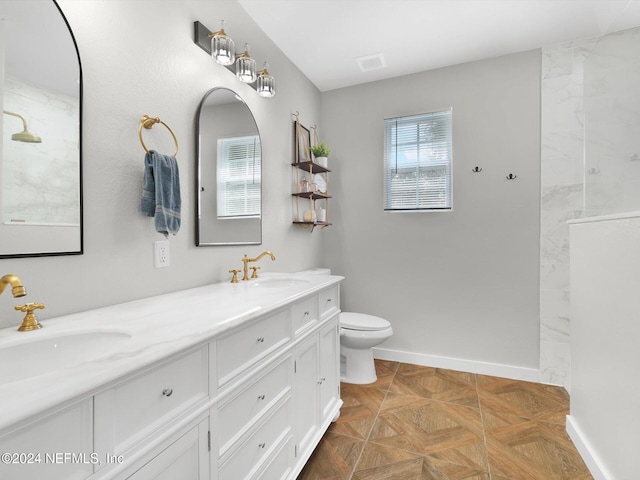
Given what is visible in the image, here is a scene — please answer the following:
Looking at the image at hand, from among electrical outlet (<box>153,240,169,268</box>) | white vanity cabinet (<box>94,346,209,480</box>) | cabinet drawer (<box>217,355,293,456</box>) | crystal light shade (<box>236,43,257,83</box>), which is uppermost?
crystal light shade (<box>236,43,257,83</box>)

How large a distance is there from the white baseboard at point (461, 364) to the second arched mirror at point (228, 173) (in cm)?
168

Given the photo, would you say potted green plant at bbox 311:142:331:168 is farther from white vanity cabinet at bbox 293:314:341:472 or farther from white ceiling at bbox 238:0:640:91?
white vanity cabinet at bbox 293:314:341:472

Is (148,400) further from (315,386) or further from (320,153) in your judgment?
(320,153)

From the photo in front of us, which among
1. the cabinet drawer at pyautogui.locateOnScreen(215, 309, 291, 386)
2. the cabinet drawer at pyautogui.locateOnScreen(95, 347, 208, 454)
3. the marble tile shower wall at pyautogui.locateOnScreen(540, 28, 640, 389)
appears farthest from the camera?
the marble tile shower wall at pyautogui.locateOnScreen(540, 28, 640, 389)

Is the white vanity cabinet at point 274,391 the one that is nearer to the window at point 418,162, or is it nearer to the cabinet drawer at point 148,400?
the cabinet drawer at point 148,400

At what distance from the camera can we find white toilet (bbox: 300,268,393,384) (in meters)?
2.38

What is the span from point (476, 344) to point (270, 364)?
83.2 inches

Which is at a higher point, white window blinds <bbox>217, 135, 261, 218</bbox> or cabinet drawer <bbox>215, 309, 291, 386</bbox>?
white window blinds <bbox>217, 135, 261, 218</bbox>

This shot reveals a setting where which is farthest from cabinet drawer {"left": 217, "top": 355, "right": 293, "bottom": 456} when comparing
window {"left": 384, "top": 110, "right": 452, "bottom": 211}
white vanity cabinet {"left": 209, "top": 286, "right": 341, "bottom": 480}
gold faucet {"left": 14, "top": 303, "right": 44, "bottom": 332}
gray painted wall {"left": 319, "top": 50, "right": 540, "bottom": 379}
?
window {"left": 384, "top": 110, "right": 452, "bottom": 211}

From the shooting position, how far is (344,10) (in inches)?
81.4

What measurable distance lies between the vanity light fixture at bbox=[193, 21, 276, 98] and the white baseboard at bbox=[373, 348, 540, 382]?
2.38m

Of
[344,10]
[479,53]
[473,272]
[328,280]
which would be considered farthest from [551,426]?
[344,10]

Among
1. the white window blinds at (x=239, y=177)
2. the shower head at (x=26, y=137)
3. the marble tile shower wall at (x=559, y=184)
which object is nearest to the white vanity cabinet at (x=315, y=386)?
the white window blinds at (x=239, y=177)

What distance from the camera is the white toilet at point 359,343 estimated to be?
7.82 feet
